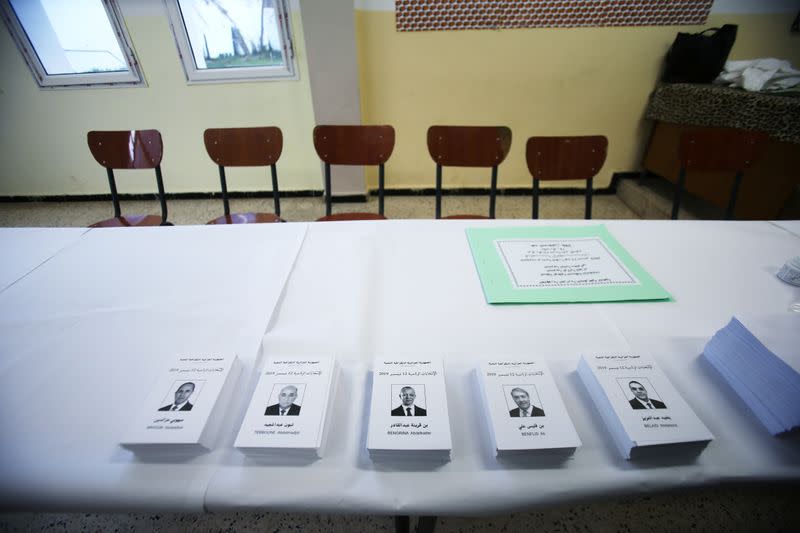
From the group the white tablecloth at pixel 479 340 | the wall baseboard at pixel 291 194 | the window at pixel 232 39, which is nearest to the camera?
the white tablecloth at pixel 479 340

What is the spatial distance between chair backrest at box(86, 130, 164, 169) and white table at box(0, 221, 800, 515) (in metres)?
0.82

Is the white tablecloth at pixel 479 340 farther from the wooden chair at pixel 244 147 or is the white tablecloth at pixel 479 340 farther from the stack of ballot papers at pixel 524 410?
the wooden chair at pixel 244 147

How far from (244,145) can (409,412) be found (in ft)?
4.94

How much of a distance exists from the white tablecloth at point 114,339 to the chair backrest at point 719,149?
1.59 metres

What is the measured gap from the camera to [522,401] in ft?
1.46

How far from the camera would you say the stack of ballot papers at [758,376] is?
16.7 inches

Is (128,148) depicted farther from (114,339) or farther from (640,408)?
(640,408)

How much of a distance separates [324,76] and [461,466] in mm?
2618

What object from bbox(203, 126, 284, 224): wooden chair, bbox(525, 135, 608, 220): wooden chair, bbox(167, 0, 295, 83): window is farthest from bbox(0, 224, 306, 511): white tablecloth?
bbox(167, 0, 295, 83): window

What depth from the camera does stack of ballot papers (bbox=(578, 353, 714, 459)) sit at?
15.8 inches

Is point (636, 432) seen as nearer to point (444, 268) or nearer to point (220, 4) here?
point (444, 268)

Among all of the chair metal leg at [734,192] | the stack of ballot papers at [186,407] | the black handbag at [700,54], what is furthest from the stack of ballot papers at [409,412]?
the black handbag at [700,54]

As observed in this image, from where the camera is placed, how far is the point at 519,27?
236 cm

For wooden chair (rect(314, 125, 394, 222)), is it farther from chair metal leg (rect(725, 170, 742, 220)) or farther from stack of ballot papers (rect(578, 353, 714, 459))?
chair metal leg (rect(725, 170, 742, 220))
